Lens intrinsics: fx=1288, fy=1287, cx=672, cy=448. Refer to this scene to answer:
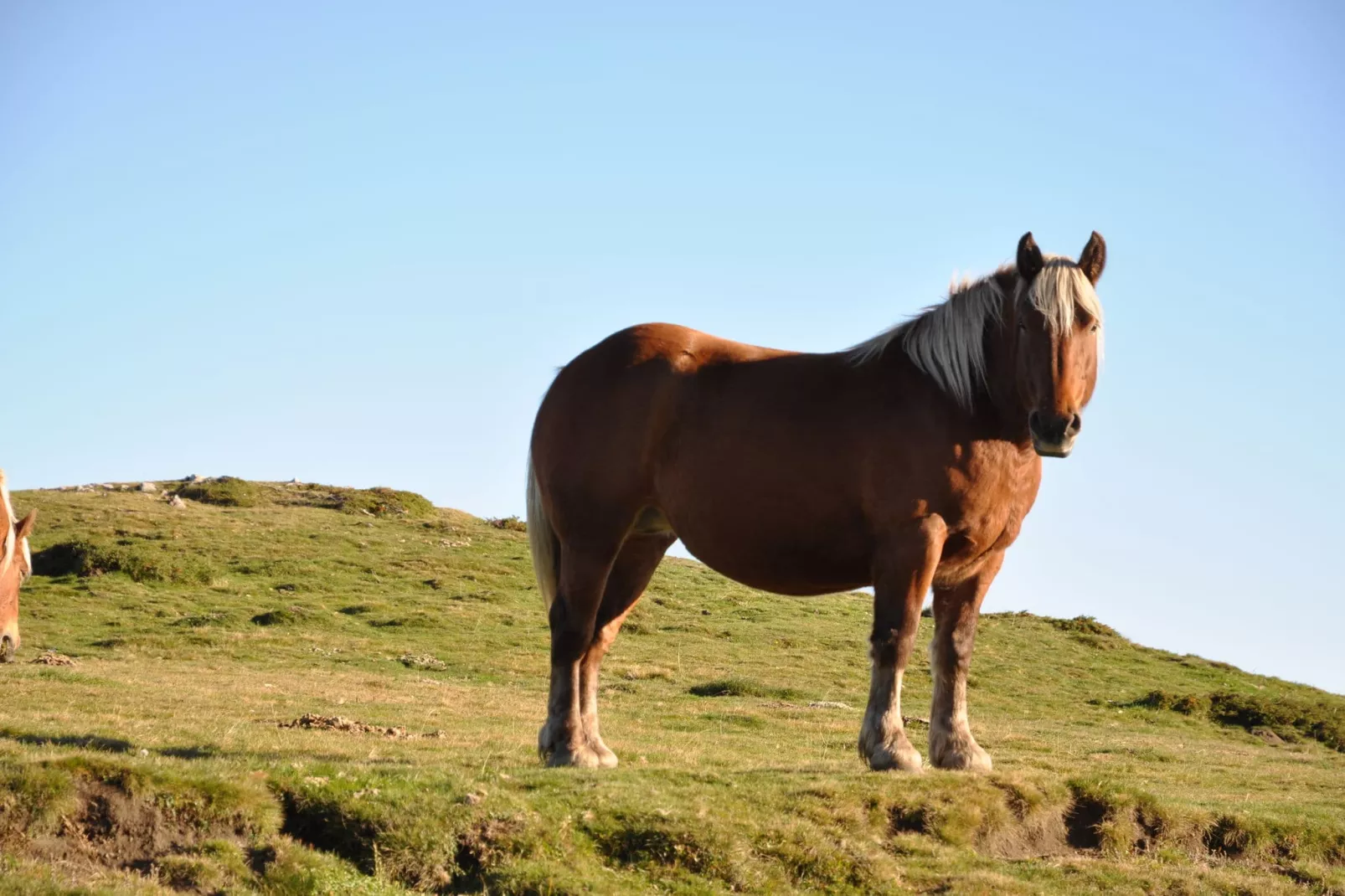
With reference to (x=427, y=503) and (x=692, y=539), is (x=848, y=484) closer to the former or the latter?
(x=692, y=539)

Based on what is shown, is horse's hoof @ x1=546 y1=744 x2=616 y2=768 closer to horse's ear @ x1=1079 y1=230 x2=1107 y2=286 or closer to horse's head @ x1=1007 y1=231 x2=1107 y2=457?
horse's head @ x1=1007 y1=231 x2=1107 y2=457

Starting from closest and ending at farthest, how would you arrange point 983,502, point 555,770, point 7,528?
point 983,502 < point 555,770 < point 7,528

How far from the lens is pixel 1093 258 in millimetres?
8906

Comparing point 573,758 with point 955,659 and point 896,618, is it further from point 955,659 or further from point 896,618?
point 955,659

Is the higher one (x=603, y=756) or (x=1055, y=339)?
(x=1055, y=339)

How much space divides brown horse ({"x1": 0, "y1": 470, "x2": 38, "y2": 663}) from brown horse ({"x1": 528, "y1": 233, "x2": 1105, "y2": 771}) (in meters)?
5.62

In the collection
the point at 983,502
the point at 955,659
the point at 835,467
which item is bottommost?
the point at 955,659

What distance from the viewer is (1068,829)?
916 centimetres

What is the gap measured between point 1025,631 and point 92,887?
2818 cm

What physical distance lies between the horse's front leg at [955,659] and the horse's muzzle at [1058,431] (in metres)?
1.28

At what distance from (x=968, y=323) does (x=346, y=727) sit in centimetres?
749

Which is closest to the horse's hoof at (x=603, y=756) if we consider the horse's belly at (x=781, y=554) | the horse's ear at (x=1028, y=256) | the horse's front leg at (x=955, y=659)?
the horse's belly at (x=781, y=554)

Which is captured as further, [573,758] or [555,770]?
[573,758]

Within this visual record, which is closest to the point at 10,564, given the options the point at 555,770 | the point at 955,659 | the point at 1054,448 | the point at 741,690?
the point at 555,770
